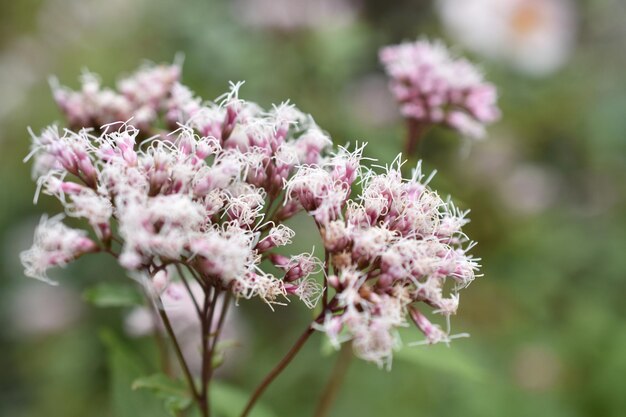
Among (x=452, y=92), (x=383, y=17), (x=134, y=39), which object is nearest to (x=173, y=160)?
(x=452, y=92)

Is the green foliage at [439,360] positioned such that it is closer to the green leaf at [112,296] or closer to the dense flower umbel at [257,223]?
the dense flower umbel at [257,223]

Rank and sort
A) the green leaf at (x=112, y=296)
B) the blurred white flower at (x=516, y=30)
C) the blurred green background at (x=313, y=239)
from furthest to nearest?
the blurred white flower at (x=516, y=30)
the blurred green background at (x=313, y=239)
the green leaf at (x=112, y=296)

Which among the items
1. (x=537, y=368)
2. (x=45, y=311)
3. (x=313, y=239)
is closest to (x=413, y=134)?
(x=313, y=239)

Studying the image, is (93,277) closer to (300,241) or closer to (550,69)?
(300,241)

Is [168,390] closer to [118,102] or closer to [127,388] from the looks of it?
[127,388]

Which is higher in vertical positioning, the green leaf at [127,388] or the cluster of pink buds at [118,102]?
the cluster of pink buds at [118,102]

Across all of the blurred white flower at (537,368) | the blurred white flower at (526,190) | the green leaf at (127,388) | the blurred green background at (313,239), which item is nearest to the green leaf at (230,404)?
the green leaf at (127,388)

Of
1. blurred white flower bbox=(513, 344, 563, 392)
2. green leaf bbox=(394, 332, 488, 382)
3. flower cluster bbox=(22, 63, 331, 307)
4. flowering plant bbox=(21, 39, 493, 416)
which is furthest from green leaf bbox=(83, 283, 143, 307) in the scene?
blurred white flower bbox=(513, 344, 563, 392)
